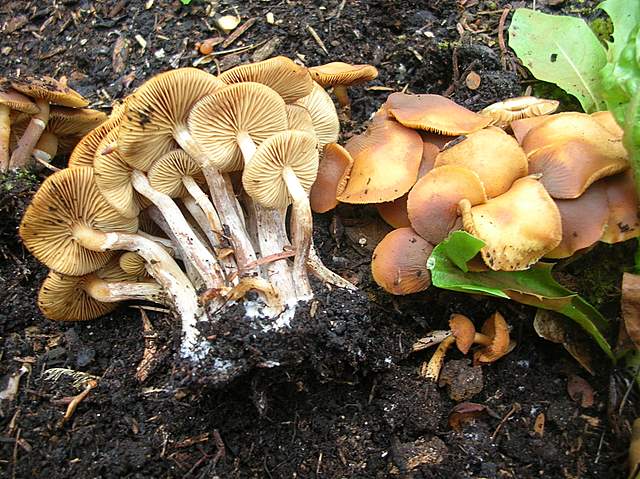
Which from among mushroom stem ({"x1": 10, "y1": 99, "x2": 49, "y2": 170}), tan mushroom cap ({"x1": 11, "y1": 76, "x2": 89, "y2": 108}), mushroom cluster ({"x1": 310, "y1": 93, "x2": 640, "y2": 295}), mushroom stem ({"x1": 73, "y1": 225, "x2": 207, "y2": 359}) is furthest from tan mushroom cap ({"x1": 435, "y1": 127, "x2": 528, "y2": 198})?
mushroom stem ({"x1": 10, "y1": 99, "x2": 49, "y2": 170})

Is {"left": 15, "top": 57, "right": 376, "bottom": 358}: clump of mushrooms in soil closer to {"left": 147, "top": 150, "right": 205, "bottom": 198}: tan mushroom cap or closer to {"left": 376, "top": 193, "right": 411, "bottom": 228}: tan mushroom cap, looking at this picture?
{"left": 147, "top": 150, "right": 205, "bottom": 198}: tan mushroom cap

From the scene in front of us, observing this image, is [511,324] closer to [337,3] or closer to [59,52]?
[337,3]

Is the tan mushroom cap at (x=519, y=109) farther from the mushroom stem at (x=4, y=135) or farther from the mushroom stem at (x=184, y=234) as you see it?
the mushroom stem at (x=4, y=135)

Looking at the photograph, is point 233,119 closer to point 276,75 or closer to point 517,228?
point 276,75

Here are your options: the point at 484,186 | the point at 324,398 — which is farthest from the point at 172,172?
the point at 484,186

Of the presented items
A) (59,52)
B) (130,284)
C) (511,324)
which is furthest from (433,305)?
(59,52)

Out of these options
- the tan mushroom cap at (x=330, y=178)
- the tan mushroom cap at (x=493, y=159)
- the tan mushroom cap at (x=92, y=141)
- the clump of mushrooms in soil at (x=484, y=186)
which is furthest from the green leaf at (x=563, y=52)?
the tan mushroom cap at (x=92, y=141)
